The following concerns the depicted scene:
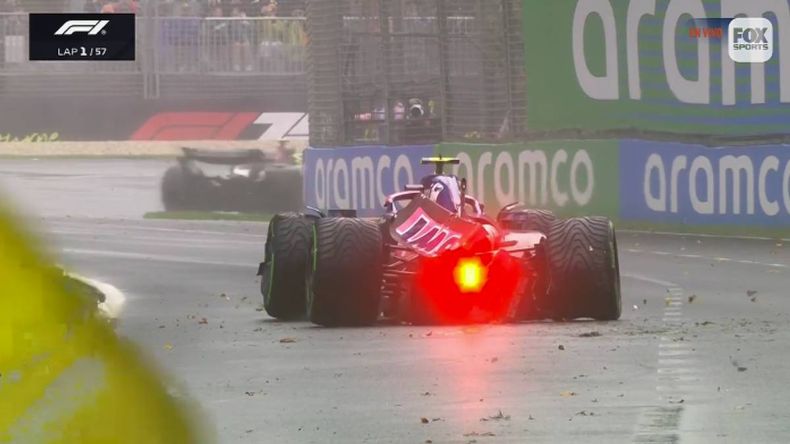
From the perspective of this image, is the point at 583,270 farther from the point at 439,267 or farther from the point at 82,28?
the point at 82,28

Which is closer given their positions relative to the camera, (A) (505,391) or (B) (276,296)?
(A) (505,391)

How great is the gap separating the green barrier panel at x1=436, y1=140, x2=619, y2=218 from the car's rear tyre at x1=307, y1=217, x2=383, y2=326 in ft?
42.9

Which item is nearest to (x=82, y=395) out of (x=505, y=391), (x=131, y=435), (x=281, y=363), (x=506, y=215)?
(x=131, y=435)

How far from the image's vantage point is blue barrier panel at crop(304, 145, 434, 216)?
29703 mm

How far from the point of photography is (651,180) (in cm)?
2589

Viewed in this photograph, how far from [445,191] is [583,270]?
4.44 feet

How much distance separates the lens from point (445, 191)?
574 inches

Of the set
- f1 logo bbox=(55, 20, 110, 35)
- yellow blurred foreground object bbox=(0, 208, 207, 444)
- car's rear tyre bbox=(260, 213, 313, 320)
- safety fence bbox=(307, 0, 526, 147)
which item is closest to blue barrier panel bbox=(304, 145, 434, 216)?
safety fence bbox=(307, 0, 526, 147)

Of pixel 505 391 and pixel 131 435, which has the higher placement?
pixel 131 435

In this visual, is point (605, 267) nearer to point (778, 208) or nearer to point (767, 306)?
point (767, 306)

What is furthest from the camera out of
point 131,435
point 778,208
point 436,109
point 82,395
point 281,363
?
point 436,109

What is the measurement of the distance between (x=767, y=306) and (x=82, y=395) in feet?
35.3

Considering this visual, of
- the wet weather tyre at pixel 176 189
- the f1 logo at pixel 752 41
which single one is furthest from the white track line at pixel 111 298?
the wet weather tyre at pixel 176 189

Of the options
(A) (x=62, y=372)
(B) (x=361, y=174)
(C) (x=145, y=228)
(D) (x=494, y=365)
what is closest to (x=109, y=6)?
(C) (x=145, y=228)
